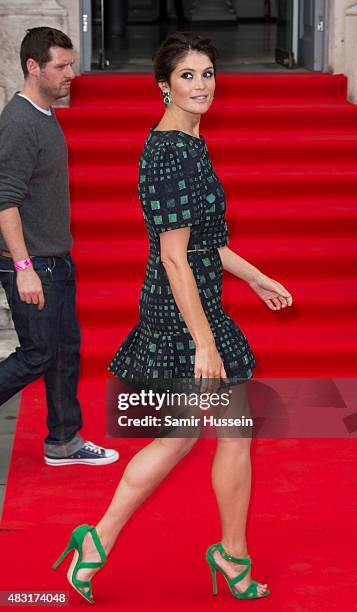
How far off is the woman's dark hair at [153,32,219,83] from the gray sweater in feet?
4.02

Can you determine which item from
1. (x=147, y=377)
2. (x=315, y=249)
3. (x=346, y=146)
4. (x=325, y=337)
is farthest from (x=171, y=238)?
(x=346, y=146)

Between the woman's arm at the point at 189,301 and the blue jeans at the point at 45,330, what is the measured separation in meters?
1.52

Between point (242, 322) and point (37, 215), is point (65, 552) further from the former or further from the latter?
point (242, 322)

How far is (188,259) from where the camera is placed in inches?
171

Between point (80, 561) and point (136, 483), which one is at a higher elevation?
point (136, 483)

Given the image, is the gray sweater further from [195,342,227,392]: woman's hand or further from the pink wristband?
[195,342,227,392]: woman's hand

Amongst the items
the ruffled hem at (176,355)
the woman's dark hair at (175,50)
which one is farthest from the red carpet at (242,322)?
the woman's dark hair at (175,50)

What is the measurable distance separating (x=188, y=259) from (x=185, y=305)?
0.25m

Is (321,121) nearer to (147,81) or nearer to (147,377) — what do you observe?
(147,81)

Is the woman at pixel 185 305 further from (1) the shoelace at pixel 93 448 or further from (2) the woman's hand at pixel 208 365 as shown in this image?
(1) the shoelace at pixel 93 448

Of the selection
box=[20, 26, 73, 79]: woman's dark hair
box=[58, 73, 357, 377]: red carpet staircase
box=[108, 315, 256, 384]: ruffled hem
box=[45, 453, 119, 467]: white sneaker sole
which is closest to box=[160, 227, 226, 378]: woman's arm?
box=[108, 315, 256, 384]: ruffled hem

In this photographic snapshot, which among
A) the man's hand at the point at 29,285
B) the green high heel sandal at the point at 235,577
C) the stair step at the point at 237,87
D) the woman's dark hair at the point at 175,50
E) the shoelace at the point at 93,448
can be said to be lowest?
the shoelace at the point at 93,448

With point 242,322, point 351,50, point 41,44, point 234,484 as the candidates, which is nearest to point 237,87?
point 351,50

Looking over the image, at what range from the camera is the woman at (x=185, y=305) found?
13.7 ft
